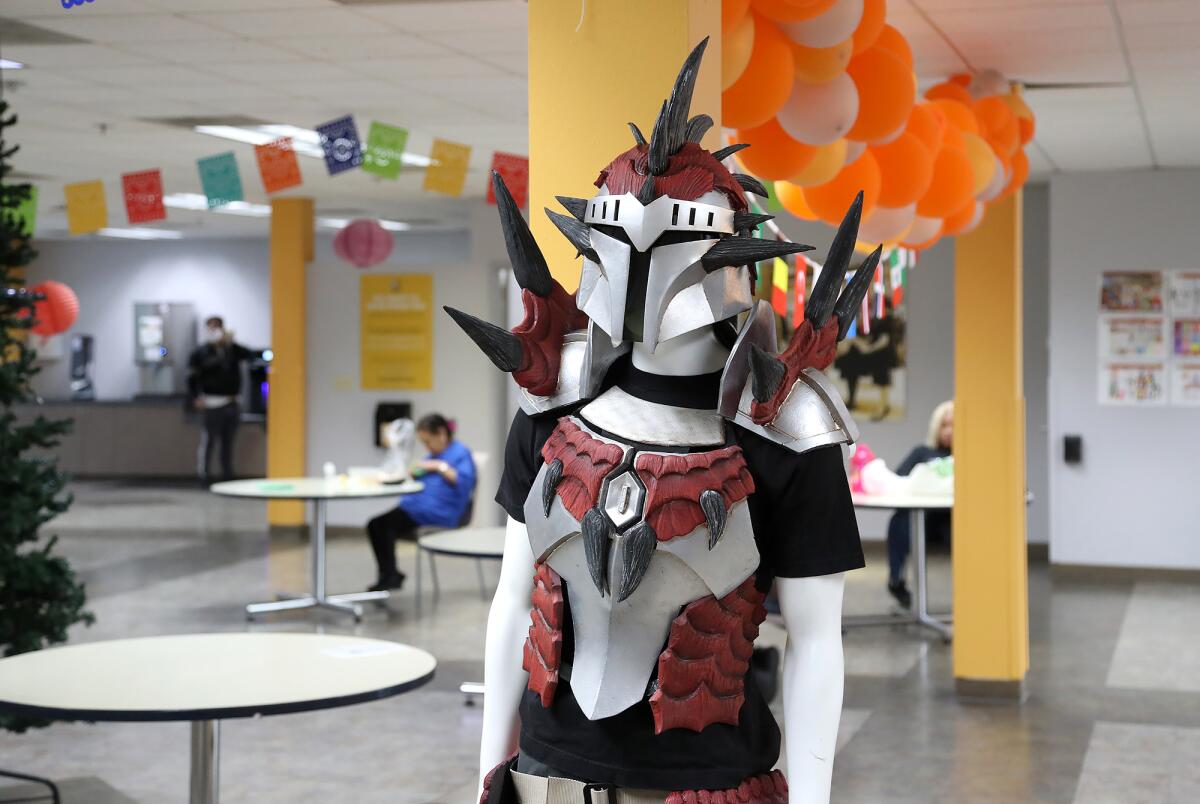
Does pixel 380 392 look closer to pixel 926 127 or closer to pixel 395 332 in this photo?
pixel 395 332

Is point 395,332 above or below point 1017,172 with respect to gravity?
below

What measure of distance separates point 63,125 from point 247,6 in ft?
11.3

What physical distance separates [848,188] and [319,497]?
4238mm

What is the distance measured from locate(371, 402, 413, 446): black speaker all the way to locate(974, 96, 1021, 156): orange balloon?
6.37m

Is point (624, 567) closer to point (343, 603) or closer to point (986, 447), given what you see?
point (986, 447)

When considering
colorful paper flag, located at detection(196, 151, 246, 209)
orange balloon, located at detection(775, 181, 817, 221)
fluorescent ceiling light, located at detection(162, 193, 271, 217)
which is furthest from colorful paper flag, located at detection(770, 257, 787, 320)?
fluorescent ceiling light, located at detection(162, 193, 271, 217)

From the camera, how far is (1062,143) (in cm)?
818

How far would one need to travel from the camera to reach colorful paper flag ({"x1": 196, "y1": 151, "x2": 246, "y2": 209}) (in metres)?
7.40

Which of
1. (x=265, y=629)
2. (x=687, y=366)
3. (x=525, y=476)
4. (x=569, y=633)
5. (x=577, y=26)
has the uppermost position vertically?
(x=577, y=26)

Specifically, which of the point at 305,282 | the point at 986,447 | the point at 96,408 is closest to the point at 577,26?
the point at 986,447

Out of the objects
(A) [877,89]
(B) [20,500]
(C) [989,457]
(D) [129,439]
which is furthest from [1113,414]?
(D) [129,439]

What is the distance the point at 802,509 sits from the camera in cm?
185

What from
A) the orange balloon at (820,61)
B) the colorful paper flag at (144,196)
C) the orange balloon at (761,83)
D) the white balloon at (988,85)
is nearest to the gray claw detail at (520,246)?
the orange balloon at (761,83)

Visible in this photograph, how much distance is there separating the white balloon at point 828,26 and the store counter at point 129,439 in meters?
12.9
